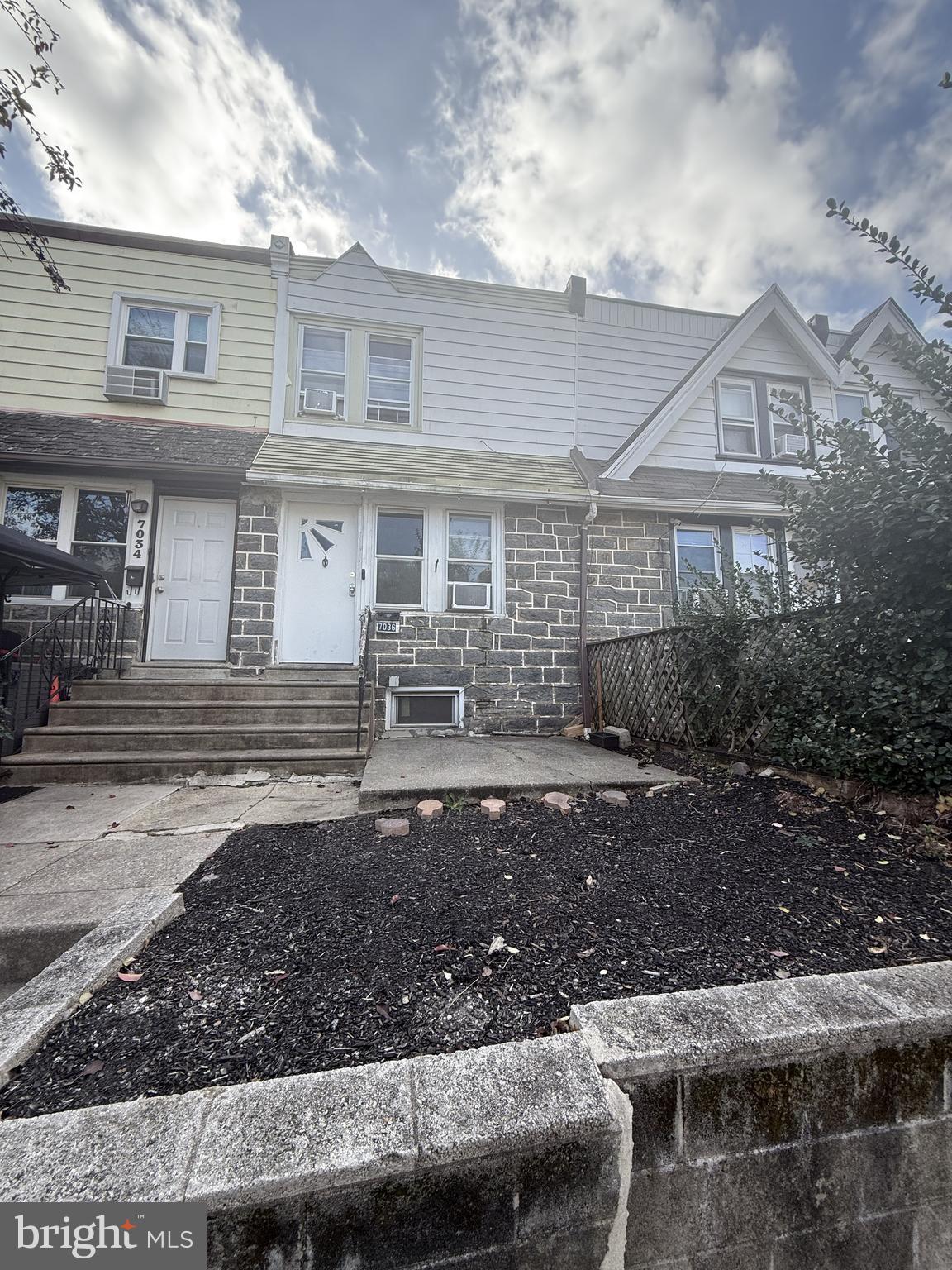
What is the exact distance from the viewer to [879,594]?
9.70ft

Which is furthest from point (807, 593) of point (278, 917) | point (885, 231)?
point (278, 917)

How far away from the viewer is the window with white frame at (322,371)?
283 inches

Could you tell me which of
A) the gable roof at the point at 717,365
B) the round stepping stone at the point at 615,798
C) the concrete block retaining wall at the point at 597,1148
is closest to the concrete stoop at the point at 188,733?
the round stepping stone at the point at 615,798

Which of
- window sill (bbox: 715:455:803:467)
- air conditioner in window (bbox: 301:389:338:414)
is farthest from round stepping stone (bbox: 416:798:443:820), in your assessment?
window sill (bbox: 715:455:803:467)

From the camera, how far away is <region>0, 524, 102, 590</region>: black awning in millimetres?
3879

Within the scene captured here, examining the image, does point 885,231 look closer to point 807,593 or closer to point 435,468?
point 807,593

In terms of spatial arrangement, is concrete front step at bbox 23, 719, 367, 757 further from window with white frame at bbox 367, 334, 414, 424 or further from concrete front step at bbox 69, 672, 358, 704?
window with white frame at bbox 367, 334, 414, 424

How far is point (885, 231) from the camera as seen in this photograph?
2.91m

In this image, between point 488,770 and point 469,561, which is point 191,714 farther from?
point 469,561

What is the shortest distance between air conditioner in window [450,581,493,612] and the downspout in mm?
1239

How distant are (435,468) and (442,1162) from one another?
6.65 m

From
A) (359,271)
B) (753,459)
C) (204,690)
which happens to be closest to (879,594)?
(204,690)

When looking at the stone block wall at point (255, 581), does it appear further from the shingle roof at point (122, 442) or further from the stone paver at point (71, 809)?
the stone paver at point (71, 809)

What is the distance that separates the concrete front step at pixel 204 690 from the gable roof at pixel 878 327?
10352mm
